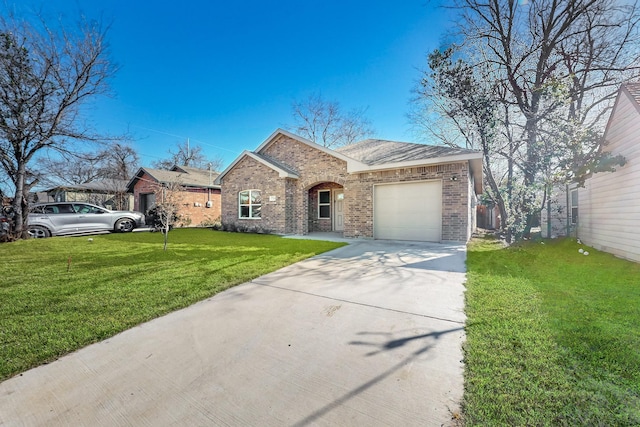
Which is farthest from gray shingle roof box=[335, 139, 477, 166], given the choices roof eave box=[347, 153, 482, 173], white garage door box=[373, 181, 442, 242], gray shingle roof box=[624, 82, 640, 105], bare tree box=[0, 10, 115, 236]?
bare tree box=[0, 10, 115, 236]

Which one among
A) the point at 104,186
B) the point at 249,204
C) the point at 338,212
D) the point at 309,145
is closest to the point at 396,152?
A: the point at 309,145

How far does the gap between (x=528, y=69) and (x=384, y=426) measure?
13.8 meters

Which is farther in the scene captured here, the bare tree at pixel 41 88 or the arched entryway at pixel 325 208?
the arched entryway at pixel 325 208

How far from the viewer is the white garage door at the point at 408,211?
9.41 m

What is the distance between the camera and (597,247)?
27.6 ft

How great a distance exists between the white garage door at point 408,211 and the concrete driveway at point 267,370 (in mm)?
5850

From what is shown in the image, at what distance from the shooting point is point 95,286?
442 cm

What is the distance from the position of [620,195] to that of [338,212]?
9.38 m

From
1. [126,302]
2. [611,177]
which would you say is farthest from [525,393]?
[611,177]

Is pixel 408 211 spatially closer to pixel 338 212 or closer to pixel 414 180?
pixel 414 180

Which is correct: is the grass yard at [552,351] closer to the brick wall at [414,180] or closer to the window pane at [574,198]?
the brick wall at [414,180]

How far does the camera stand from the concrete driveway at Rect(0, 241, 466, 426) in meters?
1.81

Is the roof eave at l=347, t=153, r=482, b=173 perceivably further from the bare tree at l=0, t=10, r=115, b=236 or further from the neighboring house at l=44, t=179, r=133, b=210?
the neighboring house at l=44, t=179, r=133, b=210

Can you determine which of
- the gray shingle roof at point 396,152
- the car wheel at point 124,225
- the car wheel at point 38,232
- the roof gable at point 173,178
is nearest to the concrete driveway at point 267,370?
the gray shingle roof at point 396,152
